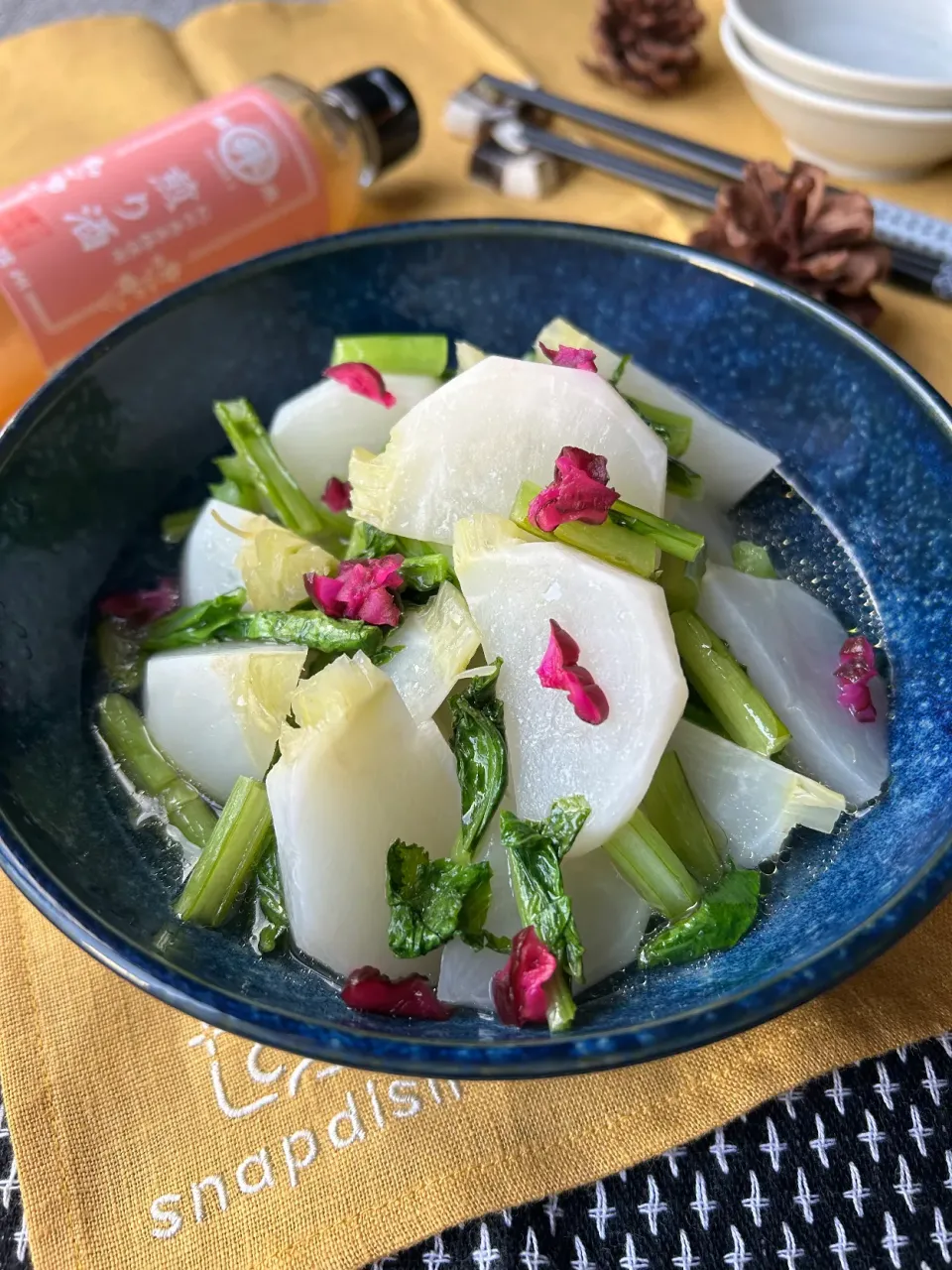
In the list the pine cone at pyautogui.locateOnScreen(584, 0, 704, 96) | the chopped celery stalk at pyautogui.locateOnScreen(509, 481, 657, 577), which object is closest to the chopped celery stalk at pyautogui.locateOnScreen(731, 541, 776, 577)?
the chopped celery stalk at pyautogui.locateOnScreen(509, 481, 657, 577)

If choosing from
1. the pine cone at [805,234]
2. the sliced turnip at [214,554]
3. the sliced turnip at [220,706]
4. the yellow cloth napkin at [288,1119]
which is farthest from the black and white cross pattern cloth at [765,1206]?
the pine cone at [805,234]

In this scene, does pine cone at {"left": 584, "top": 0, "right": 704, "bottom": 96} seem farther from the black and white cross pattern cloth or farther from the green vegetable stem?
the black and white cross pattern cloth

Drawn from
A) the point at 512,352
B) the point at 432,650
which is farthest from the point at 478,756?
the point at 512,352

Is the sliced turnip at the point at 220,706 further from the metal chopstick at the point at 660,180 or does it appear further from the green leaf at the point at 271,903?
the metal chopstick at the point at 660,180

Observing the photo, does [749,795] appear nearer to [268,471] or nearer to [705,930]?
[705,930]

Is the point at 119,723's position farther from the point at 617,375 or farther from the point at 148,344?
the point at 617,375
